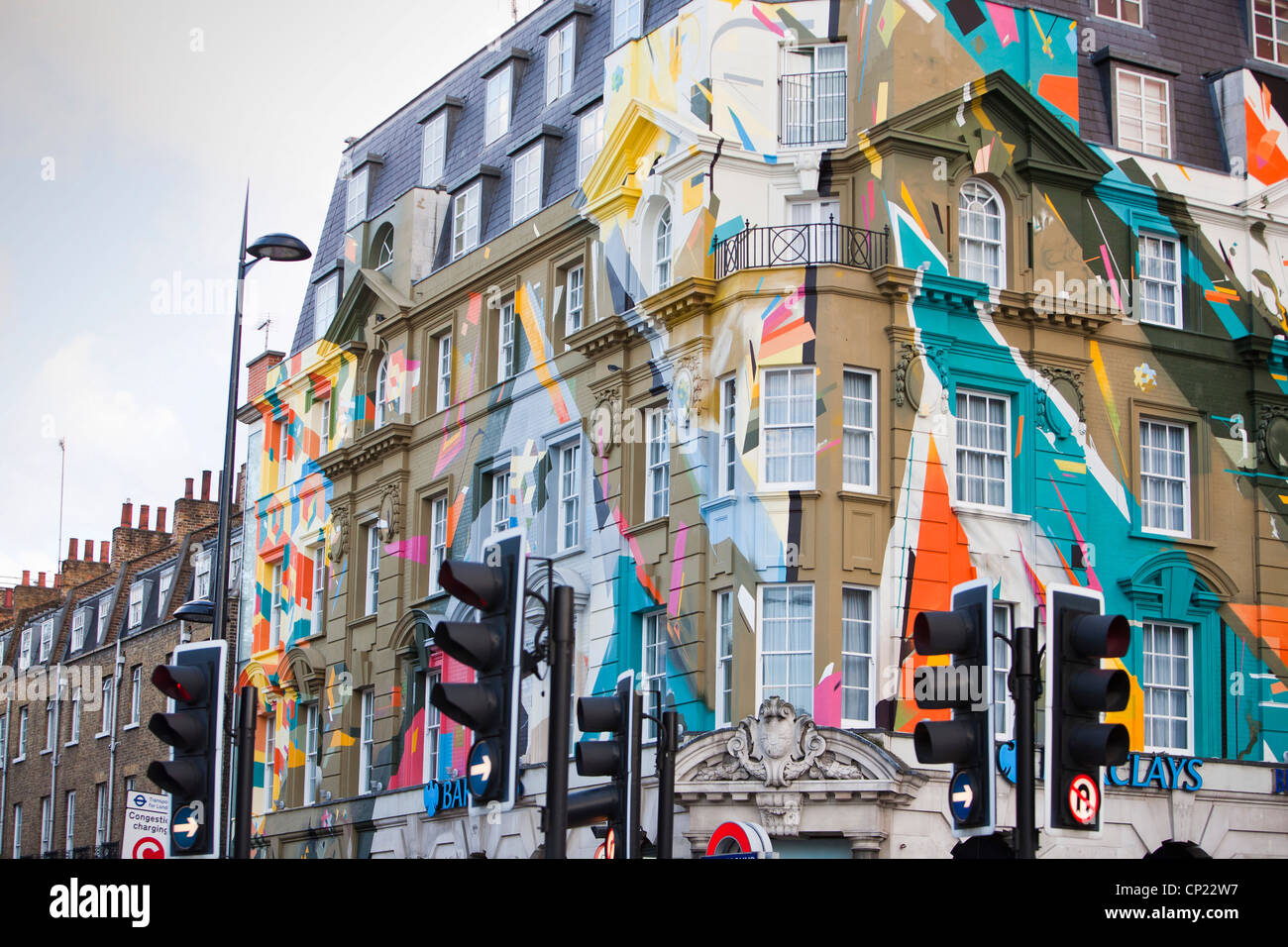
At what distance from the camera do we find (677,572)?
32562 mm

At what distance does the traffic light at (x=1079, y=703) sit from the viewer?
9.28 metres

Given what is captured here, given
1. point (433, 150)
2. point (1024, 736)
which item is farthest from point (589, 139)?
point (1024, 736)

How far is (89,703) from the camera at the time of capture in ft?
201

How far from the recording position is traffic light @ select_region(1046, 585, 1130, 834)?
9.28 m

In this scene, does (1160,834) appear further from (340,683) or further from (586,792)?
(586,792)

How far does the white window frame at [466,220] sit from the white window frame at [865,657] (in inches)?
586

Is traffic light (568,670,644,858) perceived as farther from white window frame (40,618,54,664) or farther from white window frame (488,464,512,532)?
white window frame (40,618,54,664)

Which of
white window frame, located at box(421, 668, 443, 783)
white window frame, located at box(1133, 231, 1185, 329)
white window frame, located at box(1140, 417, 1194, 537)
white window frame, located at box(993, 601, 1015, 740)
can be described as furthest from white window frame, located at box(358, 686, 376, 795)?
Answer: white window frame, located at box(1133, 231, 1185, 329)

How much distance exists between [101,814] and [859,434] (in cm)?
3505

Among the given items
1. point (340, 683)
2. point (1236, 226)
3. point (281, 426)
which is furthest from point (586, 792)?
point (281, 426)

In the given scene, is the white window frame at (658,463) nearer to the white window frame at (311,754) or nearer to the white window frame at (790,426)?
the white window frame at (790,426)

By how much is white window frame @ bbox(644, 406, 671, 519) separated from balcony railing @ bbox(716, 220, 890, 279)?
9.88ft

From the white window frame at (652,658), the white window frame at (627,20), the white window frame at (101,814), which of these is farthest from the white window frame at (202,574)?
the white window frame at (652,658)

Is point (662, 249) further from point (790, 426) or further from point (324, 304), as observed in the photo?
point (324, 304)
